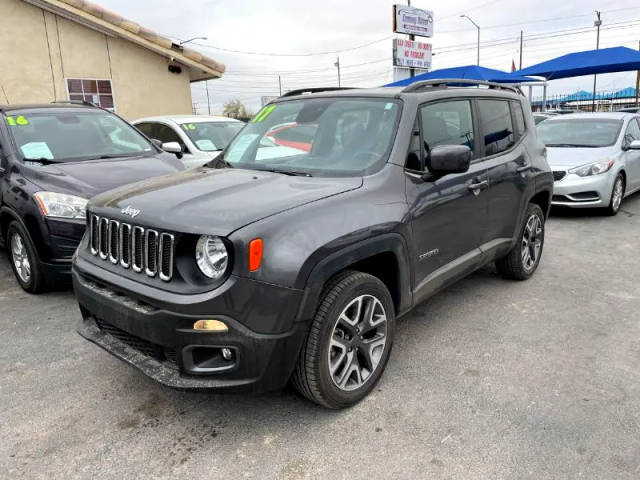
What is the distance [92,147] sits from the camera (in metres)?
5.65

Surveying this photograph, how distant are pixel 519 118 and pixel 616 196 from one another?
14.0ft

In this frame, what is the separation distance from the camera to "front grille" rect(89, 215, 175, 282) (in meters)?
2.57

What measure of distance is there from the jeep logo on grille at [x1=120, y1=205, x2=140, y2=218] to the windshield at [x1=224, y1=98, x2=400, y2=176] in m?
1.01

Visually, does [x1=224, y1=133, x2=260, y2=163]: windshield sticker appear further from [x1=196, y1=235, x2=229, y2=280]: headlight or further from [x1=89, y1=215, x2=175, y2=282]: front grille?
[x1=196, y1=235, x2=229, y2=280]: headlight

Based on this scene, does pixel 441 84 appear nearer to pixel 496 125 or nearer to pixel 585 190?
pixel 496 125

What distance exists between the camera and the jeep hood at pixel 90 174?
4.62 meters

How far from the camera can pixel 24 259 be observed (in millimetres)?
4859

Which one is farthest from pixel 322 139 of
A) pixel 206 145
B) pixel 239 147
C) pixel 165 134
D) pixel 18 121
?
pixel 165 134

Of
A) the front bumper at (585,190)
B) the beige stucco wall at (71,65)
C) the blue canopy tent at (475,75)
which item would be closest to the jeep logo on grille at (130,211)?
the front bumper at (585,190)

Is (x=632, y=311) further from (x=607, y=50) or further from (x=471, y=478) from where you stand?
(x=607, y=50)

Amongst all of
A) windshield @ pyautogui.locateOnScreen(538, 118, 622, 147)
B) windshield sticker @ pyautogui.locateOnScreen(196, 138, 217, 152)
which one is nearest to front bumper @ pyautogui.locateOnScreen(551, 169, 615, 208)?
windshield @ pyautogui.locateOnScreen(538, 118, 622, 147)

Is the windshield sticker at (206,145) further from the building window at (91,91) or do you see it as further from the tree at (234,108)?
the tree at (234,108)

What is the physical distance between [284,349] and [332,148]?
149cm

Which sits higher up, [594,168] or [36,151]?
[36,151]
